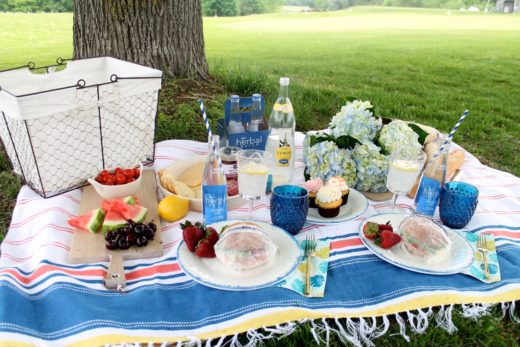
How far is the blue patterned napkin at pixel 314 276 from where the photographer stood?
1.76 metres

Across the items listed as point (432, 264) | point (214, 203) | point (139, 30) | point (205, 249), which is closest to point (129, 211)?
point (214, 203)

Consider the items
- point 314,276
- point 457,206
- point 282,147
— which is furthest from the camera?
point 282,147

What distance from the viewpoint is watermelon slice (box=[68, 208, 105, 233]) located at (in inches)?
78.3

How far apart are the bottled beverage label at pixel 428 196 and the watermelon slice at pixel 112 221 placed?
1434 mm

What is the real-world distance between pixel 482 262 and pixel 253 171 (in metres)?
1.09

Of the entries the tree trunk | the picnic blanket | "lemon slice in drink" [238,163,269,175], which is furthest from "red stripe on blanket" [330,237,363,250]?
the tree trunk

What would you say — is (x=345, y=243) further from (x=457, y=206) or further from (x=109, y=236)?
(x=109, y=236)

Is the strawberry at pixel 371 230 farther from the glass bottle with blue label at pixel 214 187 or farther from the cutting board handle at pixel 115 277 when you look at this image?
A: the cutting board handle at pixel 115 277

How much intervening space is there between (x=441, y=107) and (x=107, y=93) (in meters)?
4.82

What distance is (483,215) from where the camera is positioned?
2.33 metres

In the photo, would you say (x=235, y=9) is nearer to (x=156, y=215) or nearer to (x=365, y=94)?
(x=365, y=94)

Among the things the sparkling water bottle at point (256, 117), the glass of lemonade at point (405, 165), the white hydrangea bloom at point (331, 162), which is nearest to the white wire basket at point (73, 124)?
the sparkling water bottle at point (256, 117)

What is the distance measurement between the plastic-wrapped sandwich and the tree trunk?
119 inches

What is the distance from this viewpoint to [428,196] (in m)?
2.21
